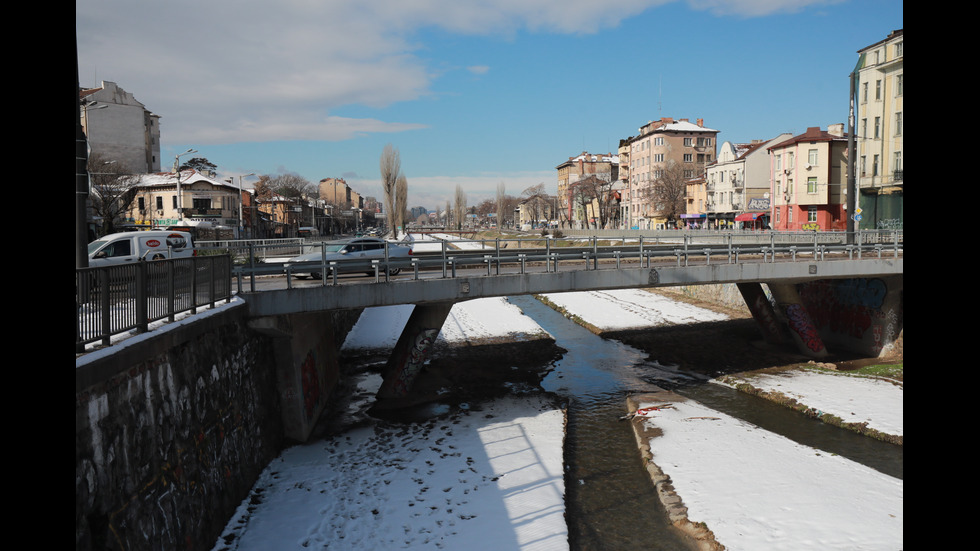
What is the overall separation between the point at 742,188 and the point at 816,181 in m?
15.6

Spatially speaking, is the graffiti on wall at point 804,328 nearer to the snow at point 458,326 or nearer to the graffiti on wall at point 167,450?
the snow at point 458,326

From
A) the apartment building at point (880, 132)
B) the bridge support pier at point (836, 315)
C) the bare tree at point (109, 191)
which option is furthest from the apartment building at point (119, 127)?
the apartment building at point (880, 132)

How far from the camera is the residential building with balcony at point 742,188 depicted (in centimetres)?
6956

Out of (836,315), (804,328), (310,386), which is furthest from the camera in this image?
(836,315)

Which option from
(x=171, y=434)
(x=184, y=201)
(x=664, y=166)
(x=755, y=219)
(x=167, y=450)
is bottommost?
(x=167, y=450)

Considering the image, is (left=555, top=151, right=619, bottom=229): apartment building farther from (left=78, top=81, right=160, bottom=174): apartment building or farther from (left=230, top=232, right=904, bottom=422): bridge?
(left=230, top=232, right=904, bottom=422): bridge

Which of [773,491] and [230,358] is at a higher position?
[230,358]

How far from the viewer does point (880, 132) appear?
164 ft

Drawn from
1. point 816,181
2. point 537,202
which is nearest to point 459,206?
point 537,202

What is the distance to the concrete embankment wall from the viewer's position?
784 cm

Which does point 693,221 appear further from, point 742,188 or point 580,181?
point 580,181

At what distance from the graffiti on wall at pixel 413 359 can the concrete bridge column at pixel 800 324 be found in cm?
1693

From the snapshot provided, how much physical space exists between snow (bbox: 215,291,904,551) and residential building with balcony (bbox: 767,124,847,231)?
1616 inches
